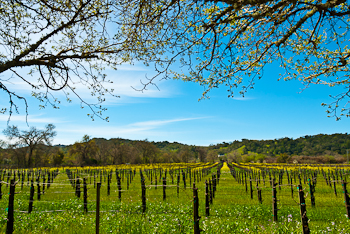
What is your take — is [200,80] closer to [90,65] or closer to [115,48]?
[115,48]

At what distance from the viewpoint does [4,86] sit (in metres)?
7.66

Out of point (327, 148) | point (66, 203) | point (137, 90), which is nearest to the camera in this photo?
point (137, 90)

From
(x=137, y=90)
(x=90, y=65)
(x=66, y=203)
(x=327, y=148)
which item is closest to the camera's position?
(x=137, y=90)

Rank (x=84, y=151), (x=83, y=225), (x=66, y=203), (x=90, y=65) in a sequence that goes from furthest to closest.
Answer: (x=84, y=151), (x=66, y=203), (x=90, y=65), (x=83, y=225)

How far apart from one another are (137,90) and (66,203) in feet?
29.7

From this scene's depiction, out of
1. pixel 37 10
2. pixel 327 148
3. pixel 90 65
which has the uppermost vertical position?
pixel 37 10

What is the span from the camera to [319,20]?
6.01m

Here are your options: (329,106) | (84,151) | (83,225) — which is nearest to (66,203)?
(83,225)

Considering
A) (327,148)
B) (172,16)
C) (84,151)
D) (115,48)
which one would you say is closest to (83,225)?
(115,48)

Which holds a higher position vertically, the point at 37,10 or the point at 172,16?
the point at 37,10

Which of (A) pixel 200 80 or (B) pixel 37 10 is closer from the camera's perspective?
(B) pixel 37 10

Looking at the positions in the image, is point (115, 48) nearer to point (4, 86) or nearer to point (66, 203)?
point (4, 86)

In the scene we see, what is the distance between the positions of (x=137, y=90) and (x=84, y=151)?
284 feet

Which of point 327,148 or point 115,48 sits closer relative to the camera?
point 115,48
